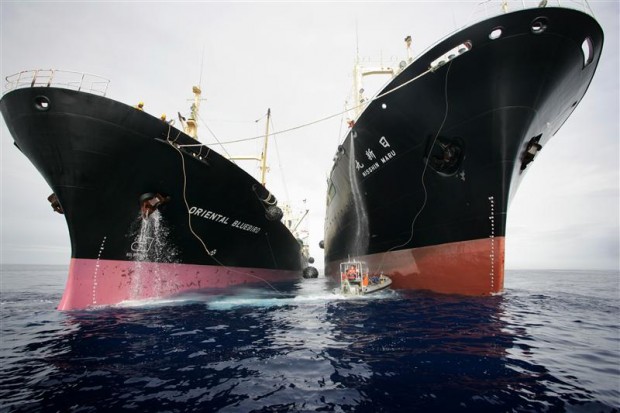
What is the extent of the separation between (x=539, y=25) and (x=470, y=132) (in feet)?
10.8

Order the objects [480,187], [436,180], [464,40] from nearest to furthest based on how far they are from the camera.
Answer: [464,40], [480,187], [436,180]

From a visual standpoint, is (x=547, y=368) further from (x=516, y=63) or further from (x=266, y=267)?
(x=266, y=267)

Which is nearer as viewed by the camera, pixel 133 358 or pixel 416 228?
pixel 133 358

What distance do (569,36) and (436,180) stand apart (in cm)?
549

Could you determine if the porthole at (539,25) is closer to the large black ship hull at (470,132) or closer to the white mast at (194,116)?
the large black ship hull at (470,132)

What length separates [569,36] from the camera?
7.97 meters

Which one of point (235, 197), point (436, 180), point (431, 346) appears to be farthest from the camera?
point (235, 197)

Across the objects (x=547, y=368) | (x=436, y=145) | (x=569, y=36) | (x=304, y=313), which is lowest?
(x=304, y=313)

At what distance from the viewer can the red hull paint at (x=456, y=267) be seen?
9.50 metres

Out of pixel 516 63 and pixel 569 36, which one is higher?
pixel 569 36

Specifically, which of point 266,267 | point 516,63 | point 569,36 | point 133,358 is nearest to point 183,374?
point 133,358

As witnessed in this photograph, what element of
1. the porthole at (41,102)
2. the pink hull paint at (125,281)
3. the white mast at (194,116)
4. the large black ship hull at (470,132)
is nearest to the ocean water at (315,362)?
the pink hull paint at (125,281)

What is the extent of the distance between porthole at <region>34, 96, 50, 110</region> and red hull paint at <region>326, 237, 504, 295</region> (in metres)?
14.6

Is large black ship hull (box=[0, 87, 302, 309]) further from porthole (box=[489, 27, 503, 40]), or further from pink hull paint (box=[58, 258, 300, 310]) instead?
porthole (box=[489, 27, 503, 40])
